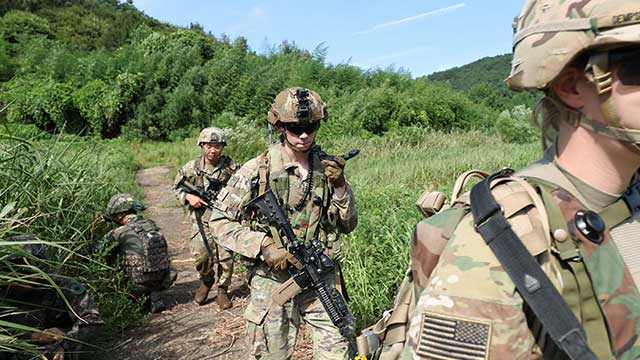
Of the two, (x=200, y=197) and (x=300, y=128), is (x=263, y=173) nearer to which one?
(x=300, y=128)

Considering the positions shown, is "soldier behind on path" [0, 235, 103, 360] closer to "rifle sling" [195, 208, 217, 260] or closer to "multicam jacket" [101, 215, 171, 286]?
"multicam jacket" [101, 215, 171, 286]

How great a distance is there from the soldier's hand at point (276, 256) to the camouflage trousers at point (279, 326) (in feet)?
0.62

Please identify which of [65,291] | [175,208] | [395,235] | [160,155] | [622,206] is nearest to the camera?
[622,206]

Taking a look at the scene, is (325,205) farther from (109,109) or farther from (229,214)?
(109,109)

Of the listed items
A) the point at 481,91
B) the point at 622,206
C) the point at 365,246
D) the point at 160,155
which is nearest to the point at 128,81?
the point at 160,155

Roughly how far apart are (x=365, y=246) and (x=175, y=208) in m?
7.00

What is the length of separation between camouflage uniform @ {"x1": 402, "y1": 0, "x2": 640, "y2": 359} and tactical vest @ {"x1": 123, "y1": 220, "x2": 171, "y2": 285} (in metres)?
4.36

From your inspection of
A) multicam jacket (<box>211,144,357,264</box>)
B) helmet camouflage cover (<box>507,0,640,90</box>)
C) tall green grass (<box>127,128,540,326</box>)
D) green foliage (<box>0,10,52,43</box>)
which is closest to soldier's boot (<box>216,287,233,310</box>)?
tall green grass (<box>127,128,540,326</box>)

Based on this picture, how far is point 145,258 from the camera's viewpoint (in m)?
4.93

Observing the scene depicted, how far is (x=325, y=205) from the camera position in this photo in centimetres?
308

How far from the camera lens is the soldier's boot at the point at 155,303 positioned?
5125mm

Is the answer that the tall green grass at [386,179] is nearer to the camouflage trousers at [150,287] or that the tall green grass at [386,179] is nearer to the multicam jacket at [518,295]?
the camouflage trousers at [150,287]

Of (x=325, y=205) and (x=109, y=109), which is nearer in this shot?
(x=325, y=205)

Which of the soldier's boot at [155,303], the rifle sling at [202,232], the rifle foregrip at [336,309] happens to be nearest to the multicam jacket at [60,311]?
the rifle foregrip at [336,309]
